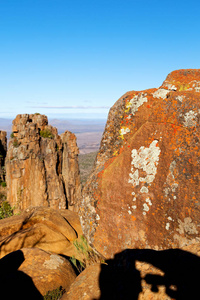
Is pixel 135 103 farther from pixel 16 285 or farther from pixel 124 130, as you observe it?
pixel 16 285

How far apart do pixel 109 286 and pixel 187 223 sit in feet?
7.71

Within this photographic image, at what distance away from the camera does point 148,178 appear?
5906 mm

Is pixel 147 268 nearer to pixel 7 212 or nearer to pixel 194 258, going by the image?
pixel 194 258

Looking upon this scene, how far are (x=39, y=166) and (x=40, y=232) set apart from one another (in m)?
14.8

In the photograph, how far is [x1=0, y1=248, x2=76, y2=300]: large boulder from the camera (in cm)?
658

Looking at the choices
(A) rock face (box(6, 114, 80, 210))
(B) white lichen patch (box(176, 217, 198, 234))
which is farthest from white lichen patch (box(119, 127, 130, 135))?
(A) rock face (box(6, 114, 80, 210))

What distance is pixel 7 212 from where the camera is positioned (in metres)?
24.0

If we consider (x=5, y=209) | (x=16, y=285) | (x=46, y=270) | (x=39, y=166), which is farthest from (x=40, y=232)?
(x=5, y=209)

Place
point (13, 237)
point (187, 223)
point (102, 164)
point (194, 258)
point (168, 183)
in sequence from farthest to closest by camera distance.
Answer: point (13, 237), point (102, 164), point (168, 183), point (187, 223), point (194, 258)

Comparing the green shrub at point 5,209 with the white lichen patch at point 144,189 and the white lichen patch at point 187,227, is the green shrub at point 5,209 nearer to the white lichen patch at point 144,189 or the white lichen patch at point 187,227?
the white lichen patch at point 144,189

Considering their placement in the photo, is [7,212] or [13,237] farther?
[7,212]

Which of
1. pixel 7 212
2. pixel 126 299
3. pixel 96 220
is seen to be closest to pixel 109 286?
pixel 126 299

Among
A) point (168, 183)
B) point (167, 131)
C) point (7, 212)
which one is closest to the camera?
point (168, 183)

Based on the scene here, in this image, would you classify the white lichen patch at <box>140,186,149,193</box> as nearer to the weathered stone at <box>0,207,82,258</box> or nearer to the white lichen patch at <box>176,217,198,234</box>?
the white lichen patch at <box>176,217,198,234</box>
